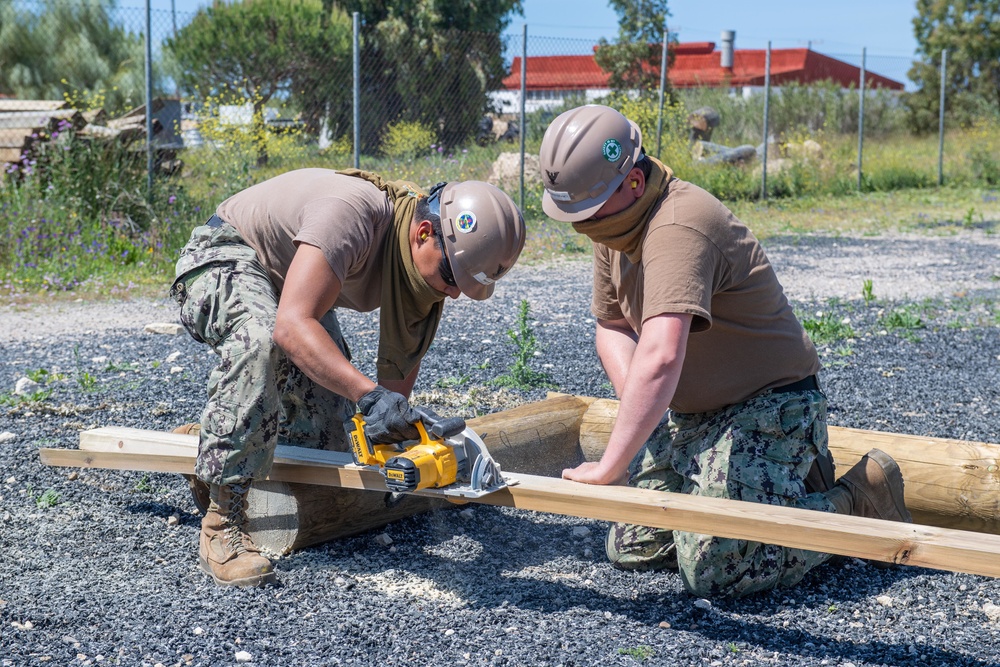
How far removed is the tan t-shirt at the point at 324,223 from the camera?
303 cm

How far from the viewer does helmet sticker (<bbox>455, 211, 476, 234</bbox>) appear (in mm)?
3078

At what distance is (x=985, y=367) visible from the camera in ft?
19.6

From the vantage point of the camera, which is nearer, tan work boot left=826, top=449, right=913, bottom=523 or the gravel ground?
the gravel ground

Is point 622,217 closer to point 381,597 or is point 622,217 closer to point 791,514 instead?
point 791,514

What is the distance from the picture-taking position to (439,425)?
293cm

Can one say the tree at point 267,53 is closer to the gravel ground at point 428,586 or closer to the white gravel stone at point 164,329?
the white gravel stone at point 164,329

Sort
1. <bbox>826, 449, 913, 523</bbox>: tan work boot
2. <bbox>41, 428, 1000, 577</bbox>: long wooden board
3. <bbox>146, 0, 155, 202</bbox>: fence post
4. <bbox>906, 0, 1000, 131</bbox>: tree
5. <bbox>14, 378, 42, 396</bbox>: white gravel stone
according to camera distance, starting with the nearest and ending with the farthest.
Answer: <bbox>41, 428, 1000, 577</bbox>: long wooden board, <bbox>826, 449, 913, 523</bbox>: tan work boot, <bbox>14, 378, 42, 396</bbox>: white gravel stone, <bbox>146, 0, 155, 202</bbox>: fence post, <bbox>906, 0, 1000, 131</bbox>: tree

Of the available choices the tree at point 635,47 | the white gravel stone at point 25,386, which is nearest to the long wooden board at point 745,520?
the white gravel stone at point 25,386

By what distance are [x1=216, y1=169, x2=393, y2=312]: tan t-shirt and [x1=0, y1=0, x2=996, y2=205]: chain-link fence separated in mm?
6964

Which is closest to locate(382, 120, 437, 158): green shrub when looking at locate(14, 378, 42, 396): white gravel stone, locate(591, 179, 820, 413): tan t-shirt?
locate(14, 378, 42, 396): white gravel stone

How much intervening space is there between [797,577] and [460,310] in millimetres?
5101

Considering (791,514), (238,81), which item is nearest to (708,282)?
(791,514)

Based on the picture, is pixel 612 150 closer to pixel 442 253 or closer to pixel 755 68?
pixel 442 253

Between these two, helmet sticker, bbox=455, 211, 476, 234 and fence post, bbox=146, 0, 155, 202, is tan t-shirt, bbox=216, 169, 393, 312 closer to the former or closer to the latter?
helmet sticker, bbox=455, 211, 476, 234
